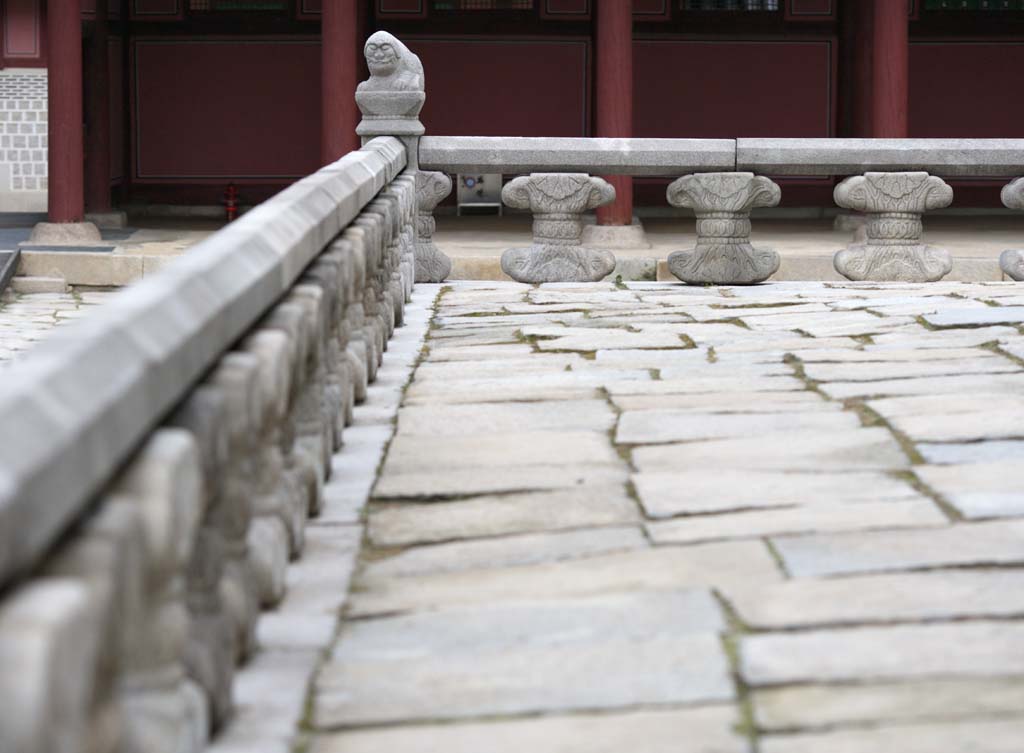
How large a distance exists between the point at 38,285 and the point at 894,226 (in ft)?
25.0

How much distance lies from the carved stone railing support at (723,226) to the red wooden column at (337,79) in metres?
6.88

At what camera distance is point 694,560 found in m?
2.99

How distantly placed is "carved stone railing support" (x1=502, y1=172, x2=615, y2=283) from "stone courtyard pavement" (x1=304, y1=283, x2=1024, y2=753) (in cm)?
220

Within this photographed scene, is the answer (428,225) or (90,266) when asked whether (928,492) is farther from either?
(90,266)

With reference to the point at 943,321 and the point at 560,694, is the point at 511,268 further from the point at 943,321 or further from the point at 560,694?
the point at 560,694

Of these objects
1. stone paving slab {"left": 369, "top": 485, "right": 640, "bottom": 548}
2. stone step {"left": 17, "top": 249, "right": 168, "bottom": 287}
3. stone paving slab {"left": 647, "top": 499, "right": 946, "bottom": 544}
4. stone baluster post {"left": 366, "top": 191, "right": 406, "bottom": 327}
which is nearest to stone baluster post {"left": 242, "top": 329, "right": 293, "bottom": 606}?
stone paving slab {"left": 369, "top": 485, "right": 640, "bottom": 548}

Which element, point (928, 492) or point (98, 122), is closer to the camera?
point (928, 492)

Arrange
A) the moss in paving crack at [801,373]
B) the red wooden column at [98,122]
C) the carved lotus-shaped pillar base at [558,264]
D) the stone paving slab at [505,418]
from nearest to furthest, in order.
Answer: the stone paving slab at [505,418] → the moss in paving crack at [801,373] → the carved lotus-shaped pillar base at [558,264] → the red wooden column at [98,122]

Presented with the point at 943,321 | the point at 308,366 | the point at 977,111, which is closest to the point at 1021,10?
the point at 977,111

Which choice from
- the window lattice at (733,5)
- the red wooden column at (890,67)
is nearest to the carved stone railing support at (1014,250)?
the red wooden column at (890,67)

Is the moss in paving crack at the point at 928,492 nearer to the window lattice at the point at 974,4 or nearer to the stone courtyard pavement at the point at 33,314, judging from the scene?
the stone courtyard pavement at the point at 33,314

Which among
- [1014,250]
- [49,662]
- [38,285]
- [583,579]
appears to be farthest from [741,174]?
[38,285]

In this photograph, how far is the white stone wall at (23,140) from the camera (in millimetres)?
16281

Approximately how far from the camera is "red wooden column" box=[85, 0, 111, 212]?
15242 mm
